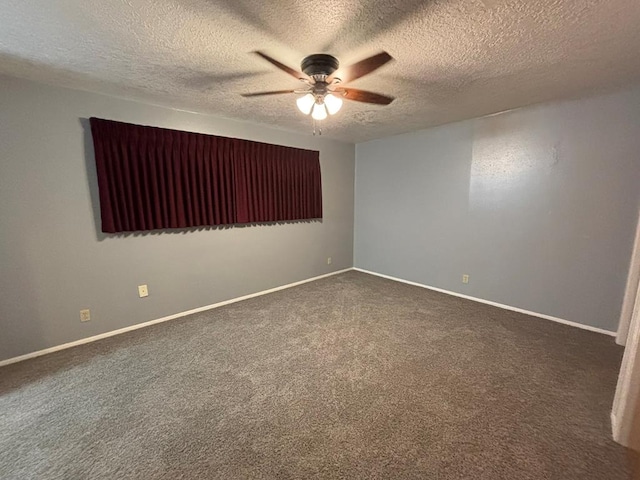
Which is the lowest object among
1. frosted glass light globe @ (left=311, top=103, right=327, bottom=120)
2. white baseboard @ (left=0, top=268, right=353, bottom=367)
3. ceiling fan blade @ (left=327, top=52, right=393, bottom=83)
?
white baseboard @ (left=0, top=268, right=353, bottom=367)

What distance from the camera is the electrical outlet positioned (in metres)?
2.79

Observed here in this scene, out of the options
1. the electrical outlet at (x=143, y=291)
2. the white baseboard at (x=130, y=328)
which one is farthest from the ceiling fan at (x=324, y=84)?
the white baseboard at (x=130, y=328)

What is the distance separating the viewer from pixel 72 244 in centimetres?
240

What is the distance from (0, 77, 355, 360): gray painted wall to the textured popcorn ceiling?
0.27 metres

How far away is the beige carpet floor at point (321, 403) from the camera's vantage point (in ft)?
4.42

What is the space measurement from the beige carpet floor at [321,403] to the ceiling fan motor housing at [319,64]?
7.04 feet

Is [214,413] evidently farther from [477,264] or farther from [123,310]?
[477,264]

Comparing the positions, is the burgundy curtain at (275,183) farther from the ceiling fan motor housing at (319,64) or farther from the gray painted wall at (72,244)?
the ceiling fan motor housing at (319,64)

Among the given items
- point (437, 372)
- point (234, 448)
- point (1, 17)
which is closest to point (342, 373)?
point (437, 372)

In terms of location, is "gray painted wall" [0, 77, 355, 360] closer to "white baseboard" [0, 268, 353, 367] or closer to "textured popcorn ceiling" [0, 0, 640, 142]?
"white baseboard" [0, 268, 353, 367]

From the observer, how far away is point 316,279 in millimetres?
4375

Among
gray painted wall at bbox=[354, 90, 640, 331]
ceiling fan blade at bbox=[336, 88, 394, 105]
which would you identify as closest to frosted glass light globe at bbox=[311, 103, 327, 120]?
ceiling fan blade at bbox=[336, 88, 394, 105]

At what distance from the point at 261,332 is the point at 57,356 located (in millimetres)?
1706

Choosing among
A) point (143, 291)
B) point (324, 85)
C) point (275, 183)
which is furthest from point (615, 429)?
point (143, 291)
